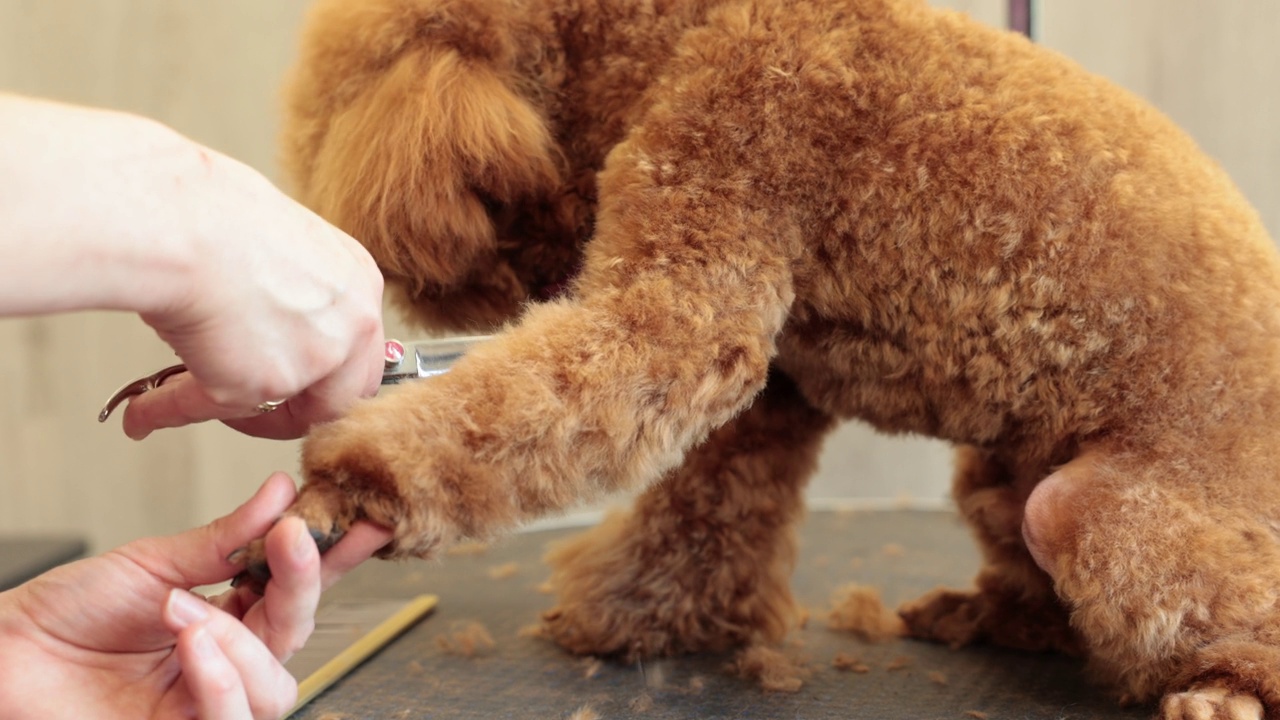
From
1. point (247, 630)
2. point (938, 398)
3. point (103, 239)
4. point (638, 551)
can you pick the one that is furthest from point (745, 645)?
point (103, 239)

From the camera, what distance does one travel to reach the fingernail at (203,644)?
0.53 meters

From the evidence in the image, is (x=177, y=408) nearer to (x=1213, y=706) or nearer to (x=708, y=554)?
(x=708, y=554)

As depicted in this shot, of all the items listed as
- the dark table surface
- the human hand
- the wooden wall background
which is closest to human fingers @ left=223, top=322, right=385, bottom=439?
the human hand

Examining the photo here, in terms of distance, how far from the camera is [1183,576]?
0.70 m

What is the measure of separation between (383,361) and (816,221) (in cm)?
34

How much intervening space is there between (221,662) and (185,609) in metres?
0.04

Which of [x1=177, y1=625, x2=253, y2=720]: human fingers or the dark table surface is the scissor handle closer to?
[x1=177, y1=625, x2=253, y2=720]: human fingers

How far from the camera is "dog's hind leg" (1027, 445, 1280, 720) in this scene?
0.69 metres

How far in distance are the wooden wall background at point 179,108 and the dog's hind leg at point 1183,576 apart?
1047 mm

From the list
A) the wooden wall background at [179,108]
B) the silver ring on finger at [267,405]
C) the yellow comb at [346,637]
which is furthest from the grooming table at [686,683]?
the wooden wall background at [179,108]

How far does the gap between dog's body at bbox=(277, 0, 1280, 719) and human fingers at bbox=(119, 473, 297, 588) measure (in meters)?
0.08

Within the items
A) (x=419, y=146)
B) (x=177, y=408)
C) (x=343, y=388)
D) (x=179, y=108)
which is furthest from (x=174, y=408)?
(x=179, y=108)

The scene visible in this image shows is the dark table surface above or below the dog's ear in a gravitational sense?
below

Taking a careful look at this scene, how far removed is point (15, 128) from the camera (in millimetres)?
442
